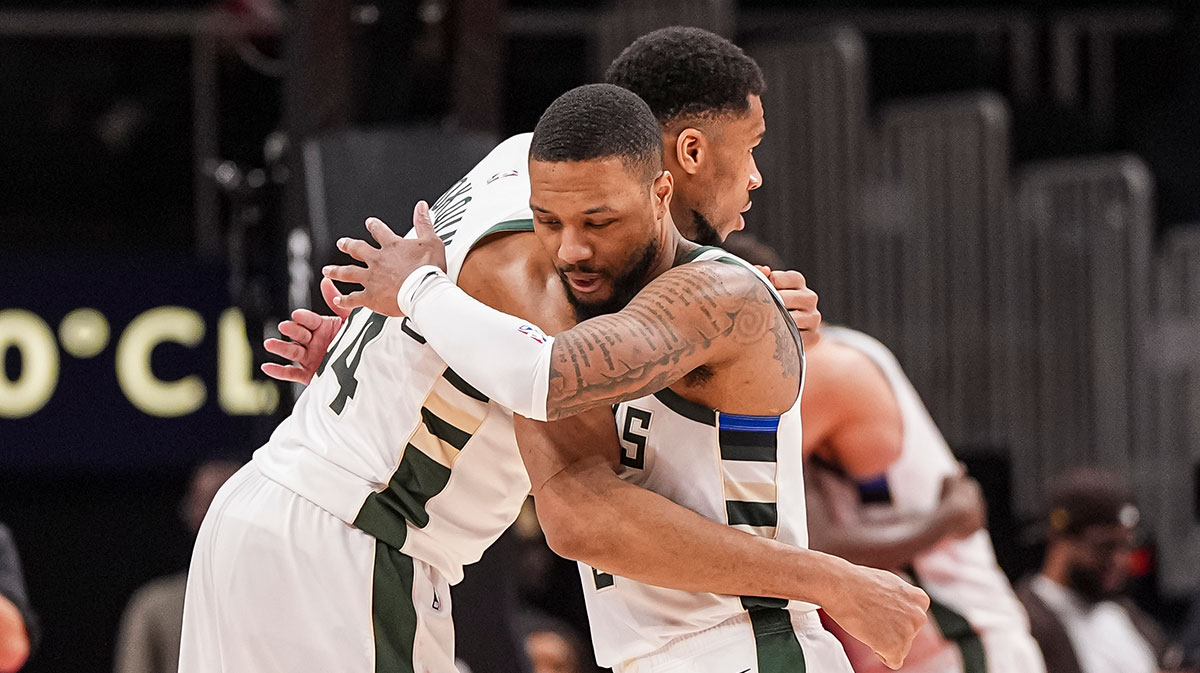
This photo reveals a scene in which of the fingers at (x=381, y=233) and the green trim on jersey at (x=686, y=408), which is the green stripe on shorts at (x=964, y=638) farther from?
the fingers at (x=381, y=233)

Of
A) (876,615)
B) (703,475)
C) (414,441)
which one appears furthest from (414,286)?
(876,615)

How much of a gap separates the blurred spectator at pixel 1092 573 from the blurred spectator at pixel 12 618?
3905 mm

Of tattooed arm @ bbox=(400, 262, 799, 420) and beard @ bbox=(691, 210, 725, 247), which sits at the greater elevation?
beard @ bbox=(691, 210, 725, 247)

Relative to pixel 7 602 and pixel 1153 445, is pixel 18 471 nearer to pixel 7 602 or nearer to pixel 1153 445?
pixel 7 602

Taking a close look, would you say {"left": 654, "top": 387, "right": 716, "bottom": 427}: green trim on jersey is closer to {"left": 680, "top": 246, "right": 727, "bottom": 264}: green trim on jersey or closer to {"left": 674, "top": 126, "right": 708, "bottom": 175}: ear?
{"left": 680, "top": 246, "right": 727, "bottom": 264}: green trim on jersey

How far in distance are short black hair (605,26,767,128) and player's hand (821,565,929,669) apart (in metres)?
0.99

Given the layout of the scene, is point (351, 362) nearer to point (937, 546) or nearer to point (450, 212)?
point (450, 212)

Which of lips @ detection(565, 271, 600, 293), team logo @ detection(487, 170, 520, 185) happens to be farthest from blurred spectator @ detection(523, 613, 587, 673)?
lips @ detection(565, 271, 600, 293)

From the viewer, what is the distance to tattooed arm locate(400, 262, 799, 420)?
2.78 meters

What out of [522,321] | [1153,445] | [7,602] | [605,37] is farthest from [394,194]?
[1153,445]

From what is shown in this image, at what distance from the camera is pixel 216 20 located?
776 centimetres

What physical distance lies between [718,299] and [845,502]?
199 centimetres

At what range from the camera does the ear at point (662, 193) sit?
296 centimetres

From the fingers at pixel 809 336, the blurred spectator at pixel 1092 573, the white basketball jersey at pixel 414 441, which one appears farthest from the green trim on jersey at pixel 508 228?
the blurred spectator at pixel 1092 573
